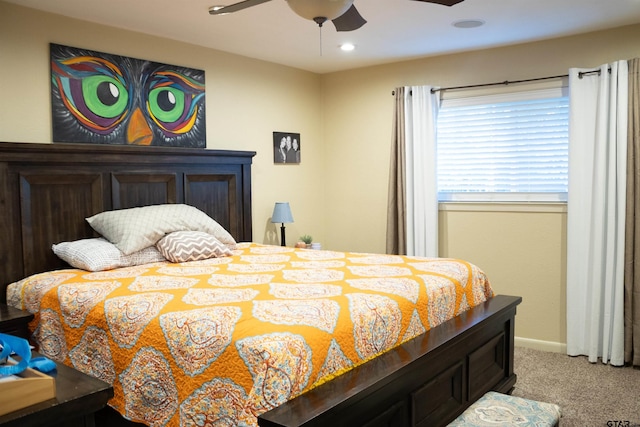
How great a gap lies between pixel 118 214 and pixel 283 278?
131 cm

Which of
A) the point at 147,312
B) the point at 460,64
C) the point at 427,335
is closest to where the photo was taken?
the point at 147,312

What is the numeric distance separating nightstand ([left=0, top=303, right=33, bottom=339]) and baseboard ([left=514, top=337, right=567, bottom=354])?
368cm

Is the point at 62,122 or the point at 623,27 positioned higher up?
the point at 623,27

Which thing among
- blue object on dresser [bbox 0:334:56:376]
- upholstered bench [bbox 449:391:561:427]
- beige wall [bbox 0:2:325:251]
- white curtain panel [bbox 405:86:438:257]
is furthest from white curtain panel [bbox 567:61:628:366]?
blue object on dresser [bbox 0:334:56:376]

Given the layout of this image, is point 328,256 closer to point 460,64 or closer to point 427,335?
point 427,335

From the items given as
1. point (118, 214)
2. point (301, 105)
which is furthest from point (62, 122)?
point (301, 105)

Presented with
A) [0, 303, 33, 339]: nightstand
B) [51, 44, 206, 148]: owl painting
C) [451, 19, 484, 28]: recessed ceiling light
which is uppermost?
[451, 19, 484, 28]: recessed ceiling light

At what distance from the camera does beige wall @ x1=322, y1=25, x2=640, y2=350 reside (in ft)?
14.5

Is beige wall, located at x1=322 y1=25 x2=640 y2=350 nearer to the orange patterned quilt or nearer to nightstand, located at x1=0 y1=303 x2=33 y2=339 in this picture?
the orange patterned quilt

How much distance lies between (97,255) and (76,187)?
58 cm

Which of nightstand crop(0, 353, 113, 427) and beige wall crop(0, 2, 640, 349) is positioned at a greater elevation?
beige wall crop(0, 2, 640, 349)

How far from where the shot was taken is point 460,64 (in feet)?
15.9

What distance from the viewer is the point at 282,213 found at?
4.93m

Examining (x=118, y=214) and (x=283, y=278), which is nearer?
(x=283, y=278)
